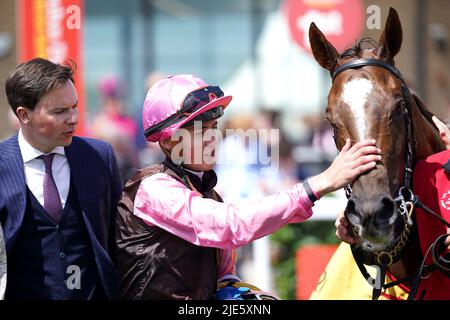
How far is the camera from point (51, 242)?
3.70 meters

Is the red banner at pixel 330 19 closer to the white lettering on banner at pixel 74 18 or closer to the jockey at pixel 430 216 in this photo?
the white lettering on banner at pixel 74 18

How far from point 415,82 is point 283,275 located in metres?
7.32

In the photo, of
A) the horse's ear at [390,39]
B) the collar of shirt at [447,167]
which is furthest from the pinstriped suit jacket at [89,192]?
the collar of shirt at [447,167]

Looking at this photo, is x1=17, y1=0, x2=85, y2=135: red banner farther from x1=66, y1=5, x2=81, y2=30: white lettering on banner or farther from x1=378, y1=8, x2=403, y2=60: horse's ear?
x1=378, y1=8, x2=403, y2=60: horse's ear

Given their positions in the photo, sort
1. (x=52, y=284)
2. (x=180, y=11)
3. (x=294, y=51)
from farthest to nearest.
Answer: (x=180, y=11) → (x=294, y=51) → (x=52, y=284)

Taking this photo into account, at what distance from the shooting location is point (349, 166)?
10.6 ft

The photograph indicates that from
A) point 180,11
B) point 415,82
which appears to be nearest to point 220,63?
point 180,11

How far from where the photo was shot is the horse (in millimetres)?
3221

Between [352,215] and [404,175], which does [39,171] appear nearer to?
[352,215]

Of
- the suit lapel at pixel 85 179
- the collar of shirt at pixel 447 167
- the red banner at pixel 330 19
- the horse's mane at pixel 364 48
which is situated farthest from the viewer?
the red banner at pixel 330 19

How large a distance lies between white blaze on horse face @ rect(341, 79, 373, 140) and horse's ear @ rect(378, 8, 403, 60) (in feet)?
0.77

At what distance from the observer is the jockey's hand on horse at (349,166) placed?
323 centimetres

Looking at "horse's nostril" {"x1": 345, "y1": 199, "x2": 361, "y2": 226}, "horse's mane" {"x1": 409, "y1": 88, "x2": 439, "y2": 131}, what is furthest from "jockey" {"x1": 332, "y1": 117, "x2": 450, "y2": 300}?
"horse's mane" {"x1": 409, "y1": 88, "x2": 439, "y2": 131}
